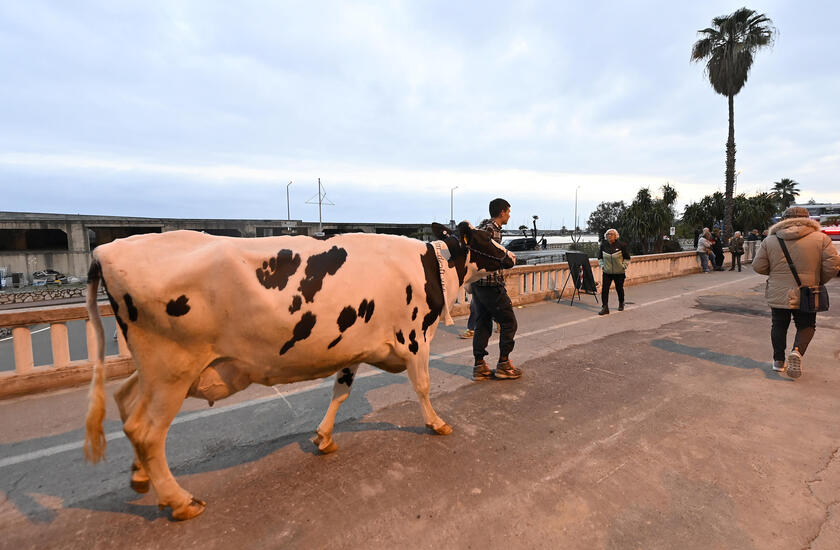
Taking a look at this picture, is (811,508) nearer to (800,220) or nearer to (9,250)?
(800,220)

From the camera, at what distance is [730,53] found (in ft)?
74.8

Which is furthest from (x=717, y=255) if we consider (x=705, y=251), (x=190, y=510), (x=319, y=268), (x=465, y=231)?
(x=190, y=510)

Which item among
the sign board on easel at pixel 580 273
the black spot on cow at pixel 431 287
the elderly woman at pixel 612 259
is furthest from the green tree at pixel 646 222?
the black spot on cow at pixel 431 287

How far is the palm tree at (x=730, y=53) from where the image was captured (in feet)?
73.2

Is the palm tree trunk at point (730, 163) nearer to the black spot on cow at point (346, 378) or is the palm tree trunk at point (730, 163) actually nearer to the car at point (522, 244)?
the car at point (522, 244)

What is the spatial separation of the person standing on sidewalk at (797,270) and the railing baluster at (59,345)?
848 cm

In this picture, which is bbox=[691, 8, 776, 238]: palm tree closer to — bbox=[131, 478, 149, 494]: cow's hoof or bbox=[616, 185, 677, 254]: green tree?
bbox=[616, 185, 677, 254]: green tree

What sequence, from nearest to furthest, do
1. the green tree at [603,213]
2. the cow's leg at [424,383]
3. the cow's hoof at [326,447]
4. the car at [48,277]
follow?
the cow's hoof at [326,447], the cow's leg at [424,383], the car at [48,277], the green tree at [603,213]

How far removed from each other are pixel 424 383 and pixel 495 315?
1763mm

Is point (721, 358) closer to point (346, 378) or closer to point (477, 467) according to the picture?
point (477, 467)

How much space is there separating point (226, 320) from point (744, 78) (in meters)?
30.4

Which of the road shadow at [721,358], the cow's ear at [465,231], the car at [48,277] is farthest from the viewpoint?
the car at [48,277]

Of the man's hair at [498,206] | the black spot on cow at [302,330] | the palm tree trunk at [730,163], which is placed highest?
the palm tree trunk at [730,163]

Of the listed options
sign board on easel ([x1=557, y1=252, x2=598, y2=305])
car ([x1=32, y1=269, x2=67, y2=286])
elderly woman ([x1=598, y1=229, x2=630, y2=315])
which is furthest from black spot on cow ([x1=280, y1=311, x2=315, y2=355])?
car ([x1=32, y1=269, x2=67, y2=286])
